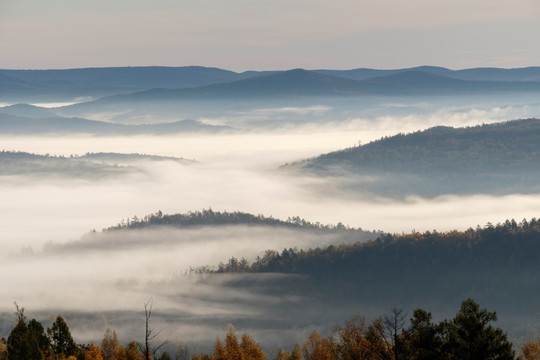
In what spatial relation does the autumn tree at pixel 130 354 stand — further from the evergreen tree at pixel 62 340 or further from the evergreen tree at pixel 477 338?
the evergreen tree at pixel 477 338

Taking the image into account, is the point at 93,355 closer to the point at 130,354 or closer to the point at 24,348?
the point at 130,354

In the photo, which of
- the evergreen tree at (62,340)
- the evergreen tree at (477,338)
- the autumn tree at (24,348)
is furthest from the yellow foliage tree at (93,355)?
the evergreen tree at (477,338)

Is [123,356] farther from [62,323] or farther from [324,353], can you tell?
[324,353]

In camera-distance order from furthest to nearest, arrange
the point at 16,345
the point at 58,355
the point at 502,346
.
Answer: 1. the point at 58,355
2. the point at 16,345
3. the point at 502,346

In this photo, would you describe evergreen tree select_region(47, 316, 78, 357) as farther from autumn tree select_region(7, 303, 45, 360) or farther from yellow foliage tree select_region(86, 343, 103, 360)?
autumn tree select_region(7, 303, 45, 360)

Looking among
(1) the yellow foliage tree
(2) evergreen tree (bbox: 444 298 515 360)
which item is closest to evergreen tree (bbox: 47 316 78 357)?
(1) the yellow foliage tree

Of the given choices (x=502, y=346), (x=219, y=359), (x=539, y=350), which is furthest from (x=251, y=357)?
(x=502, y=346)

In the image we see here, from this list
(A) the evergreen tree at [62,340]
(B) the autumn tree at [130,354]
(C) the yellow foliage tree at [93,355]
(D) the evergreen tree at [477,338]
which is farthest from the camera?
(C) the yellow foliage tree at [93,355]

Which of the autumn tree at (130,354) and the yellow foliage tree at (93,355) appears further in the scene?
the yellow foliage tree at (93,355)

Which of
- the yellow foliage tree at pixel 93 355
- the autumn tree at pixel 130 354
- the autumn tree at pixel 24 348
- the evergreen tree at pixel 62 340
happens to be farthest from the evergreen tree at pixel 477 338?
the yellow foliage tree at pixel 93 355

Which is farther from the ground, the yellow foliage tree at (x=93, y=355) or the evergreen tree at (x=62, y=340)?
the evergreen tree at (x=62, y=340)

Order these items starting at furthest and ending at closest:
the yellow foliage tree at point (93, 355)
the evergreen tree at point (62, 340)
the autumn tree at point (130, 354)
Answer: the yellow foliage tree at point (93, 355), the evergreen tree at point (62, 340), the autumn tree at point (130, 354)

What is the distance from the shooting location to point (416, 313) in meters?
68.0

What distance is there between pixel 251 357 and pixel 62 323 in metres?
25.5
